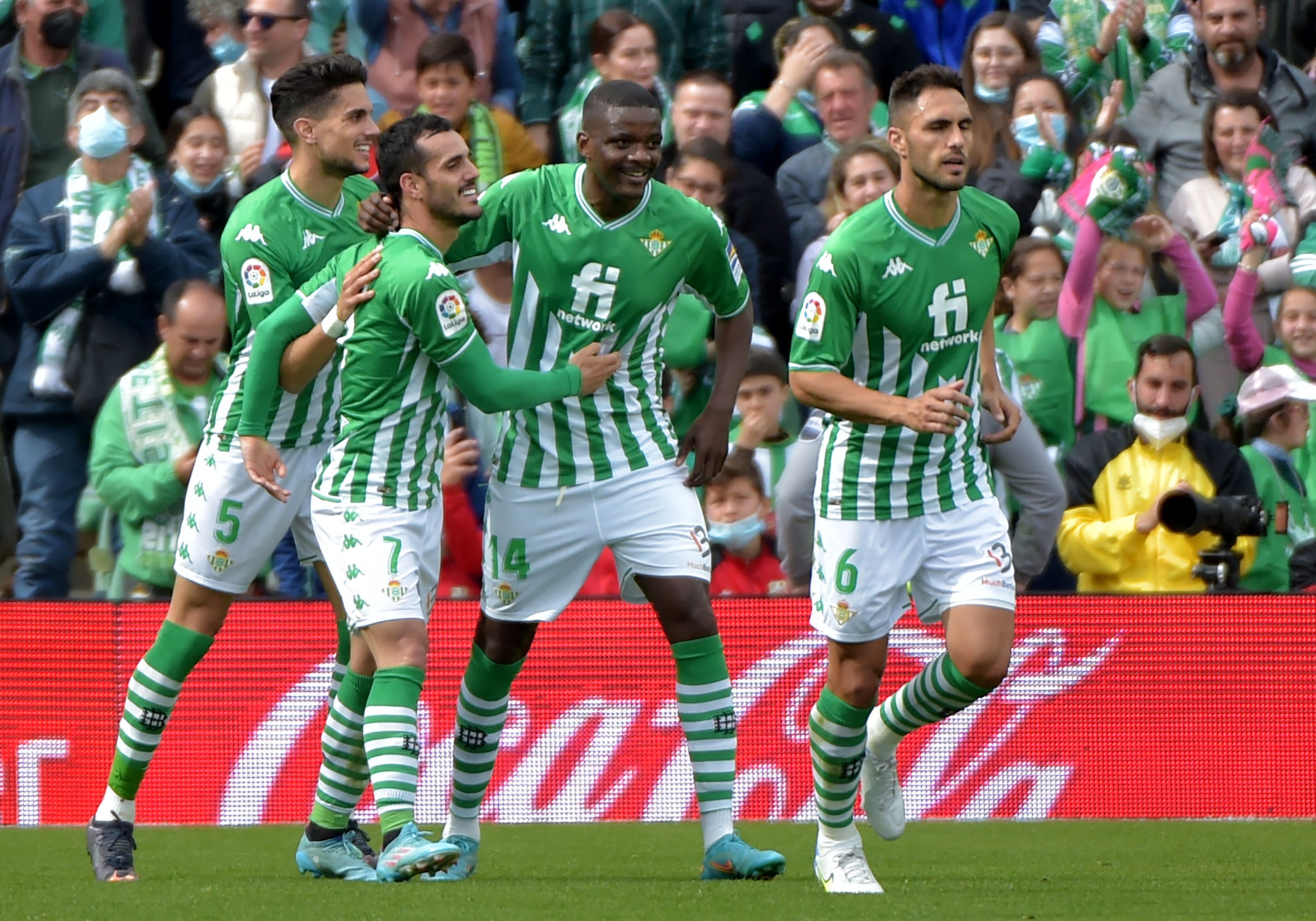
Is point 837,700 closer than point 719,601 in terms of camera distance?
Yes

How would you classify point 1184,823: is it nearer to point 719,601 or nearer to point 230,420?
point 719,601

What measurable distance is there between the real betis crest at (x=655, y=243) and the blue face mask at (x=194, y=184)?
13.9ft

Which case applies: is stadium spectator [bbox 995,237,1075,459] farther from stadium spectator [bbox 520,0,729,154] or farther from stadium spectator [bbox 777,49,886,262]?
stadium spectator [bbox 520,0,729,154]

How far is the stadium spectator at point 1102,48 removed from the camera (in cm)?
1132

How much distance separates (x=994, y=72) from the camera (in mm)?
10617

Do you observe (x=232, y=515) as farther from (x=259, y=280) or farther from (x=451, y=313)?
(x=451, y=313)

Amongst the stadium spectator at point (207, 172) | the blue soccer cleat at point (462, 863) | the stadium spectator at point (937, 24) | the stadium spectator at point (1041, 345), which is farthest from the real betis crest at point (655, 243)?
the stadium spectator at point (937, 24)

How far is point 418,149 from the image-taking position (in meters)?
6.16

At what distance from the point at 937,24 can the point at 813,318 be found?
6.12 metres

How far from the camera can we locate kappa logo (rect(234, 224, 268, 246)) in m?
6.59

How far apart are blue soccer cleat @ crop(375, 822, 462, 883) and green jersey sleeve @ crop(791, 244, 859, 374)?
5.67 ft

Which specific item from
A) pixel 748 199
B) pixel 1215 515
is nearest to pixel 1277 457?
pixel 1215 515

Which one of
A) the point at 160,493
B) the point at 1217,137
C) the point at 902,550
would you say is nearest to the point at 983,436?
the point at 902,550

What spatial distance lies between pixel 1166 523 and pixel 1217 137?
3041 millimetres
